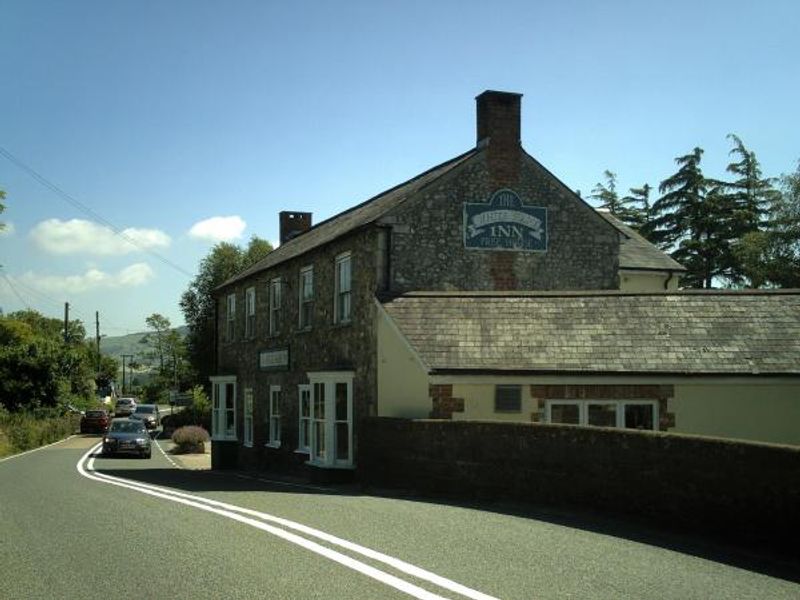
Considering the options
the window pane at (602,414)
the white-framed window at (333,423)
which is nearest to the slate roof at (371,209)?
the white-framed window at (333,423)

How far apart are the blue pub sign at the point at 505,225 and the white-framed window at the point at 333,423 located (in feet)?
15.8

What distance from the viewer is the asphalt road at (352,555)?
25.2 feet

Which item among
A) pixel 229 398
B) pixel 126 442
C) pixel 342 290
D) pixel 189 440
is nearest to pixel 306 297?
pixel 342 290

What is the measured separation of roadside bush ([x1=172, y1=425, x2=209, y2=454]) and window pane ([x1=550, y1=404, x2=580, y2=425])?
30700mm

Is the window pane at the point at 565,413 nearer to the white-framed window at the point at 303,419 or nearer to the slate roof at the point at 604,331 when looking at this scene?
the slate roof at the point at 604,331

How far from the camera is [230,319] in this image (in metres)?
34.2

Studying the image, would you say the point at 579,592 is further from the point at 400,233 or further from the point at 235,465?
the point at 235,465

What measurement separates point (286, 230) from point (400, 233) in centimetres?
1712

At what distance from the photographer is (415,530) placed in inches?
435

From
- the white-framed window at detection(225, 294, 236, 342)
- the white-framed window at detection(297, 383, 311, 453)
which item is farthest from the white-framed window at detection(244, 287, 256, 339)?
the white-framed window at detection(297, 383, 311, 453)

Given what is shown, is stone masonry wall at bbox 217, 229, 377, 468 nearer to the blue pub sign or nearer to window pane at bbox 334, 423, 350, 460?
window pane at bbox 334, 423, 350, 460

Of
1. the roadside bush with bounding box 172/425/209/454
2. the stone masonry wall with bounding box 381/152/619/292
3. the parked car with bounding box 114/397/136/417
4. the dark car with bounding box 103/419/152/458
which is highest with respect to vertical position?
the stone masonry wall with bounding box 381/152/619/292

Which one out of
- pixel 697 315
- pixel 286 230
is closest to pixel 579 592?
pixel 697 315

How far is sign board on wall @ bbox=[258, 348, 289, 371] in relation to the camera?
87.8 feet
